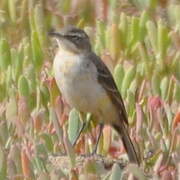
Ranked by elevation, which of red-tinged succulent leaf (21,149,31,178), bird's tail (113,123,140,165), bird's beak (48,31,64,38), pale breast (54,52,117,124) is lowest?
bird's tail (113,123,140,165)

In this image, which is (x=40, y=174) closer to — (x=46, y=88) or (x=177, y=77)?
(x=46, y=88)

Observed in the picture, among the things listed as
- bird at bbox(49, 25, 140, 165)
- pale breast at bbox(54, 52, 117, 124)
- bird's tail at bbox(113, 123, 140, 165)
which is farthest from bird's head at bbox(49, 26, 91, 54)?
bird's tail at bbox(113, 123, 140, 165)

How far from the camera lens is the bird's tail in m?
8.80

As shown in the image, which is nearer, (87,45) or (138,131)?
(138,131)

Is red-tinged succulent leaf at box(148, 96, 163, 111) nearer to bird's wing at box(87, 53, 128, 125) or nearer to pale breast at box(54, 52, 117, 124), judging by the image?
bird's wing at box(87, 53, 128, 125)

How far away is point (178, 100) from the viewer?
31.8 feet

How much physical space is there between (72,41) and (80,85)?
62 centimetres

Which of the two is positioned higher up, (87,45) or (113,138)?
(87,45)

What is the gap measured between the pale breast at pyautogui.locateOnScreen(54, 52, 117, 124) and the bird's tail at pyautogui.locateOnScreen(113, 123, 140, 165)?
13 cm

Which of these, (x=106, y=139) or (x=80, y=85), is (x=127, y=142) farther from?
(x=80, y=85)

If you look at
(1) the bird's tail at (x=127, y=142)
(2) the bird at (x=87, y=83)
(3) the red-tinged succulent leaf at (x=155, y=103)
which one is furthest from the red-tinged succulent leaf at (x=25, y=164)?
(3) the red-tinged succulent leaf at (x=155, y=103)

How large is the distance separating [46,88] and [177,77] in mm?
1306

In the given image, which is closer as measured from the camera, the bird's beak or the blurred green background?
the blurred green background

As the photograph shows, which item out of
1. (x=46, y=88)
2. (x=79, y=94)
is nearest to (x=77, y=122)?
(x=79, y=94)
